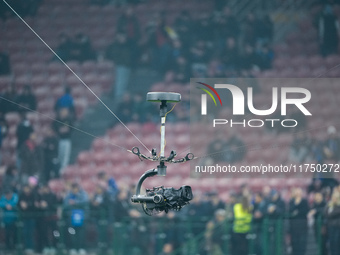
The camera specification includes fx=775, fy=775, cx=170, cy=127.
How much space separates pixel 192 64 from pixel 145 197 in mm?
10882

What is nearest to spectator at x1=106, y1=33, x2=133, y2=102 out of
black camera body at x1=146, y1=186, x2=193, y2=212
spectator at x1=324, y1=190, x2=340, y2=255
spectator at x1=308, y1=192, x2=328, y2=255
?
spectator at x1=308, y1=192, x2=328, y2=255

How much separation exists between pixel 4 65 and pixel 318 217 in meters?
9.64

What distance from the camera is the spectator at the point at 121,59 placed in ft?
66.3

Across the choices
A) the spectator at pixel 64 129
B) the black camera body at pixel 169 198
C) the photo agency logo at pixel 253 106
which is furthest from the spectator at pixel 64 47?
the black camera body at pixel 169 198

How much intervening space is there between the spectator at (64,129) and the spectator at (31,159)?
60 centimetres

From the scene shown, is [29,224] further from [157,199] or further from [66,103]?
[157,199]

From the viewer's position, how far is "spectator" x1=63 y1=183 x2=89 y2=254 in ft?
56.1

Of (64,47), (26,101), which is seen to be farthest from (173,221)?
(64,47)

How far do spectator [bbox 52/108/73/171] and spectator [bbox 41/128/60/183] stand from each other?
15 cm

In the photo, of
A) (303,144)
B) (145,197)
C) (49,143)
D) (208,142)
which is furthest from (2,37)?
(145,197)

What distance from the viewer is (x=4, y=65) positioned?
20938mm

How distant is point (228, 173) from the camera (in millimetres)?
18609

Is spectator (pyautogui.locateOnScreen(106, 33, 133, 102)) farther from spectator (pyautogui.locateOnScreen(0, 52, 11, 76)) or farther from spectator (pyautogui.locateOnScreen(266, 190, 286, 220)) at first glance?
spectator (pyautogui.locateOnScreen(266, 190, 286, 220))

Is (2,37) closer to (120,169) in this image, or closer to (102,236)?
(120,169)
